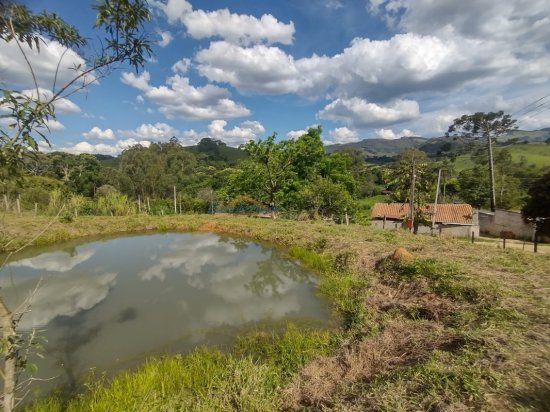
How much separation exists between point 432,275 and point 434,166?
53.2 m

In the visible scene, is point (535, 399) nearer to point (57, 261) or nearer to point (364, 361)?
point (364, 361)

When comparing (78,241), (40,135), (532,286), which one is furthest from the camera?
(78,241)

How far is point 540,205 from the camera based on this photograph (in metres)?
18.7

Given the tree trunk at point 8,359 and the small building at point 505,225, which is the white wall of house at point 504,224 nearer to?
the small building at point 505,225

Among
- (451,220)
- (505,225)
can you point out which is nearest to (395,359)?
(451,220)

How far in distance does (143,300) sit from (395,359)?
6.63 m

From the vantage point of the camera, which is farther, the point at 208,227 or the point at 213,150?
the point at 213,150

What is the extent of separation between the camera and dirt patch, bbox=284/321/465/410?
14.2ft

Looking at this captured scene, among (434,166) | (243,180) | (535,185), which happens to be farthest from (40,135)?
(434,166)

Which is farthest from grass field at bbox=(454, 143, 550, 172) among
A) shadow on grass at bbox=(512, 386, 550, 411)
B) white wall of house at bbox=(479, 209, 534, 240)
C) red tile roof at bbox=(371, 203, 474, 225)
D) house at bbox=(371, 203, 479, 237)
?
shadow on grass at bbox=(512, 386, 550, 411)

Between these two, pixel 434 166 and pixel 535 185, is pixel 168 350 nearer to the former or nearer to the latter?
pixel 535 185

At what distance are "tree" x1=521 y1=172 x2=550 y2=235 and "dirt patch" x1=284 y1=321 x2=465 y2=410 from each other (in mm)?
18570

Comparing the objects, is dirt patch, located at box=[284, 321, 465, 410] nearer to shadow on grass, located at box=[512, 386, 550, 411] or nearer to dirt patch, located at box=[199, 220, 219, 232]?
shadow on grass, located at box=[512, 386, 550, 411]

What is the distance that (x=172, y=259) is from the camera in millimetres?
12977
